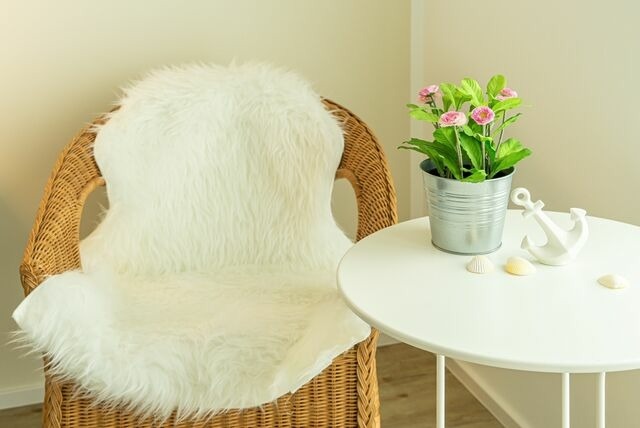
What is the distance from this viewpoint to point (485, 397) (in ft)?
7.12

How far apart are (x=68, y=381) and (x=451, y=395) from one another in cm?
115

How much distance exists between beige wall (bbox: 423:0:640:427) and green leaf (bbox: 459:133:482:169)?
11.4 inches

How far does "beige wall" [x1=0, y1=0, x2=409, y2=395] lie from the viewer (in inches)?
82.8

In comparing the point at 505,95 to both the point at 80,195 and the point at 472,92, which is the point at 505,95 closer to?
the point at 472,92

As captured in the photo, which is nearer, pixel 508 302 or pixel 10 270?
pixel 508 302

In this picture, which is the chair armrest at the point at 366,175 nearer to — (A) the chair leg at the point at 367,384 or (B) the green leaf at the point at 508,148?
(A) the chair leg at the point at 367,384

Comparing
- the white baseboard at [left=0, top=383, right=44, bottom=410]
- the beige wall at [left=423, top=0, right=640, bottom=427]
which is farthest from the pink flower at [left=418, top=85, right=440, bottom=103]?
the white baseboard at [left=0, top=383, right=44, bottom=410]

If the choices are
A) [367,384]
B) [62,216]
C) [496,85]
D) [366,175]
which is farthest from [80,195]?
[496,85]

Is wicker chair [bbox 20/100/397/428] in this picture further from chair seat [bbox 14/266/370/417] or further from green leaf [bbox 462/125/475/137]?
green leaf [bbox 462/125/475/137]

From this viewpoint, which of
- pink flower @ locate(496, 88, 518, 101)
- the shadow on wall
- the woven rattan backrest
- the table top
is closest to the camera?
the table top

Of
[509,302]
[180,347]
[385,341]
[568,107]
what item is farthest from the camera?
[385,341]

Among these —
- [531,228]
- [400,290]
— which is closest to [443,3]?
[531,228]

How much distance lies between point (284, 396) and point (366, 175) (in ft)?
1.81

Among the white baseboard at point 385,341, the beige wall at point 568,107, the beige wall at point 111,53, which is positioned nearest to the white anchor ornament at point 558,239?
the beige wall at point 568,107
